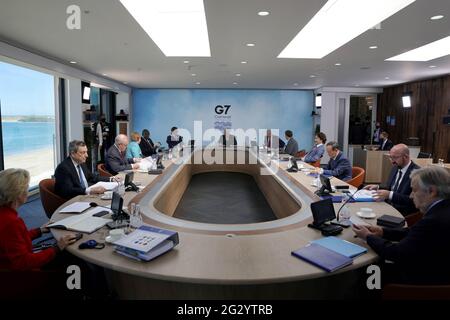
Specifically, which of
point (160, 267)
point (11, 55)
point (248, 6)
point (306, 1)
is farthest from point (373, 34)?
point (11, 55)

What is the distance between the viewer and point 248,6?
336 centimetres

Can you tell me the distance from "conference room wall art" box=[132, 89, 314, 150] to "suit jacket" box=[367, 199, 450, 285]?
10.7 m

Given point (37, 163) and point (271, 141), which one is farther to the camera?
point (271, 141)

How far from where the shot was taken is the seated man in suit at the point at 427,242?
174 centimetres

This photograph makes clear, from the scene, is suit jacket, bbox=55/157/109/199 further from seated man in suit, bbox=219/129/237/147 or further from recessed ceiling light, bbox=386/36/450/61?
seated man in suit, bbox=219/129/237/147

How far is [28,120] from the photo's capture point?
22.2 ft

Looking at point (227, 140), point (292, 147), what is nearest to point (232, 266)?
point (292, 147)

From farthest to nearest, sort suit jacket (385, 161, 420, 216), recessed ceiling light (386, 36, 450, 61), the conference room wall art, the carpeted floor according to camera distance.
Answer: the conference room wall art
recessed ceiling light (386, 36, 450, 61)
the carpeted floor
suit jacket (385, 161, 420, 216)

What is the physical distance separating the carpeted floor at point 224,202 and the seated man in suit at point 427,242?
9.71 feet

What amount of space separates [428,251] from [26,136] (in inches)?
286

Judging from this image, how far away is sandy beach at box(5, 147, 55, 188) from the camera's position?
6.73m

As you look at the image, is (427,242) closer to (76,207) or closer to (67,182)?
(76,207)

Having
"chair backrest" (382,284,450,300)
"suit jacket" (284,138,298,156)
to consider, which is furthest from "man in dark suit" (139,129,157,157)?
"chair backrest" (382,284,450,300)

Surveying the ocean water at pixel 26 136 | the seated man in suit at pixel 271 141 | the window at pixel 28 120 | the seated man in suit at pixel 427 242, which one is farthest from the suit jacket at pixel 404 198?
the ocean water at pixel 26 136
